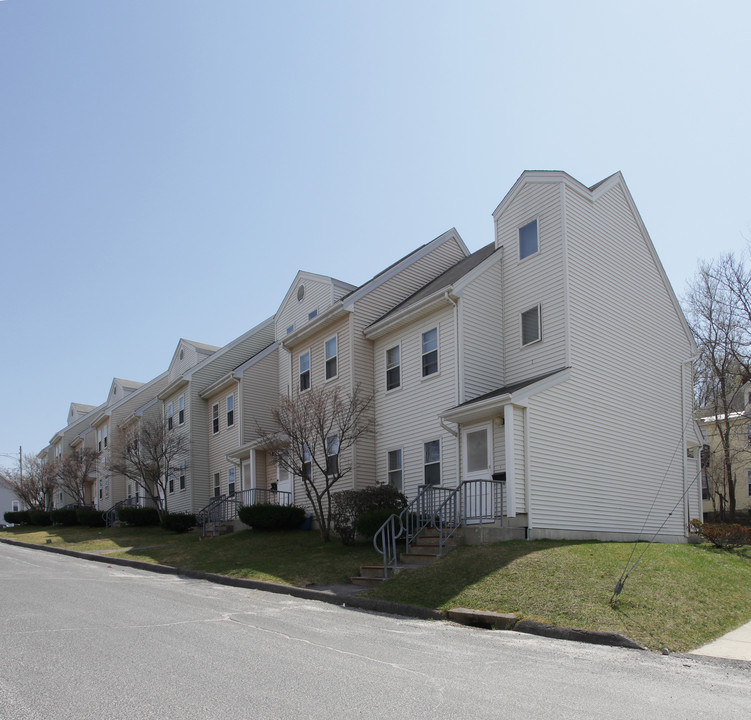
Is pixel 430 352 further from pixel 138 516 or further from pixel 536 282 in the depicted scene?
pixel 138 516

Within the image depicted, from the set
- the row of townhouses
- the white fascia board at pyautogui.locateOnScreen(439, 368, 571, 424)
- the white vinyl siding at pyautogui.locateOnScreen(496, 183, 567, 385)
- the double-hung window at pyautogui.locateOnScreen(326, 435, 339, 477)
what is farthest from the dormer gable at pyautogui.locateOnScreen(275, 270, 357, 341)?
the white fascia board at pyautogui.locateOnScreen(439, 368, 571, 424)

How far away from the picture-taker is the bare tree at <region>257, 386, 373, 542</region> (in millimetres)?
18547

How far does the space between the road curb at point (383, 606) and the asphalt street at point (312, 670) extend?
0.74 ft

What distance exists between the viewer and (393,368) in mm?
20172

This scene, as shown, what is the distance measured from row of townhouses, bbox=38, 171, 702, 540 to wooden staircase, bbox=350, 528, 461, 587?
165cm

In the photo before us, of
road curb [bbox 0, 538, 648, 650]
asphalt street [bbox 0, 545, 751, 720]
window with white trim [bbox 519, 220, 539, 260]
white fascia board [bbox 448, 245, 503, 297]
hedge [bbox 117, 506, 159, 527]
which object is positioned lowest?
hedge [bbox 117, 506, 159, 527]

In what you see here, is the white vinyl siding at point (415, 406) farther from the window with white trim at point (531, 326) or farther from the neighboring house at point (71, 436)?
the neighboring house at point (71, 436)

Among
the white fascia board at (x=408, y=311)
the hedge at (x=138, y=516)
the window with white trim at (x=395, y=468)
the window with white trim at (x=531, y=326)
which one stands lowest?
the hedge at (x=138, y=516)

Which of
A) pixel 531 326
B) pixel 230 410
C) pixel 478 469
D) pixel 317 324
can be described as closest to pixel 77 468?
pixel 230 410

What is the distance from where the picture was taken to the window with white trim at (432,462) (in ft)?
58.5

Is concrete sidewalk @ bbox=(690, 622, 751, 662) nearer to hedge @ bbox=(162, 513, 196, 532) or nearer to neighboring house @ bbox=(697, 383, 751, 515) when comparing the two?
hedge @ bbox=(162, 513, 196, 532)

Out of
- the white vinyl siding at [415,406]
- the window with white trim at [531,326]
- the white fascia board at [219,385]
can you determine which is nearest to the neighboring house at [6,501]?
the white fascia board at [219,385]

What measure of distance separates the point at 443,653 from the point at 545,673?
1.23 meters

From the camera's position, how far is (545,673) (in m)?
6.61
